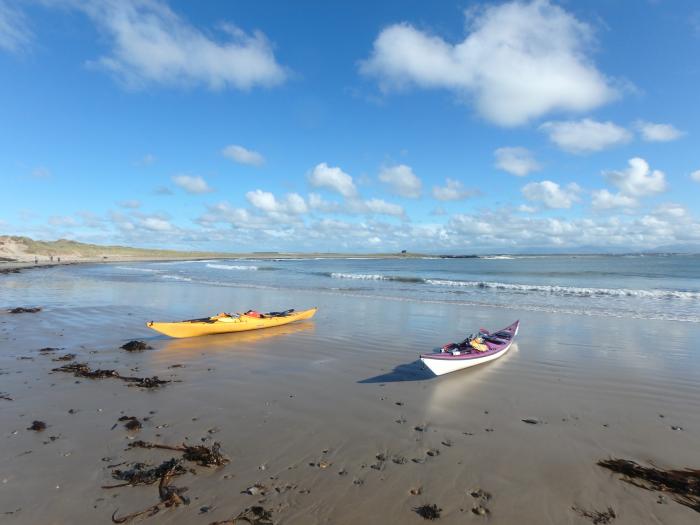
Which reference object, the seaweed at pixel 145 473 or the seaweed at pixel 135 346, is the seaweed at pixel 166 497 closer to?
the seaweed at pixel 145 473

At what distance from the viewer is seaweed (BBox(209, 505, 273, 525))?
162 inches

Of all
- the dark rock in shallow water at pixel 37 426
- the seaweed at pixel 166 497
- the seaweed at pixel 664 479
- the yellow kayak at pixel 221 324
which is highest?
the yellow kayak at pixel 221 324

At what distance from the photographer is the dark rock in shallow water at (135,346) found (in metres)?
11.3

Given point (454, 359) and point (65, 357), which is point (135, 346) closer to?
point (65, 357)

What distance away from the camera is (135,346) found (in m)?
11.4

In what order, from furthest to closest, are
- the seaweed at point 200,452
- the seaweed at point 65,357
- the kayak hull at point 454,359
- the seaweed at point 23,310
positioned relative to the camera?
the seaweed at point 23,310, the seaweed at point 65,357, the kayak hull at point 454,359, the seaweed at point 200,452

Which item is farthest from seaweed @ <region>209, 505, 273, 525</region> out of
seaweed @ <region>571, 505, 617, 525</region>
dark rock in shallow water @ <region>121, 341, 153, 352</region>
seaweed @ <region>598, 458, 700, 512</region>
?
dark rock in shallow water @ <region>121, 341, 153, 352</region>

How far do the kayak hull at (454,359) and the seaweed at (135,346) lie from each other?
25.7ft

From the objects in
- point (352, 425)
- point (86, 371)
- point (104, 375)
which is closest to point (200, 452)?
point (352, 425)

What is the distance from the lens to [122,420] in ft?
21.2

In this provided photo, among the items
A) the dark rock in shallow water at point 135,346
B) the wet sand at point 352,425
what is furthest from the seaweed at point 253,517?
the dark rock in shallow water at point 135,346

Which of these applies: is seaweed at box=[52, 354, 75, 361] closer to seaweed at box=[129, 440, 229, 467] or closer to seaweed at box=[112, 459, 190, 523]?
seaweed at box=[129, 440, 229, 467]

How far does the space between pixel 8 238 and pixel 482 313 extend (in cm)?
8880

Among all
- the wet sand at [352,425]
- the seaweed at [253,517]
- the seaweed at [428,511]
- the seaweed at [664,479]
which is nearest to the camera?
the seaweed at [253,517]
